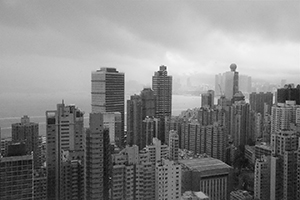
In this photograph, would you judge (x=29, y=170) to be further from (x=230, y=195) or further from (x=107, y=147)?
(x=230, y=195)

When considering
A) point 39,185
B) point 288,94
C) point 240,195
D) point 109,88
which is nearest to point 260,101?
point 288,94

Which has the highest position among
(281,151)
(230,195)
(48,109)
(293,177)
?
(48,109)

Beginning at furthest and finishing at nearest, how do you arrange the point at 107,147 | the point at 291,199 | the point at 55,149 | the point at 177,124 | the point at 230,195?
the point at 177,124 → the point at 230,195 → the point at 291,199 → the point at 55,149 → the point at 107,147

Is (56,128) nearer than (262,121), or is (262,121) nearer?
(56,128)

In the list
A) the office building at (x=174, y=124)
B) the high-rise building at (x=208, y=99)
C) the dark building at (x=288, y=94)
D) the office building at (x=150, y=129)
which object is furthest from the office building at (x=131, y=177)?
the dark building at (x=288, y=94)

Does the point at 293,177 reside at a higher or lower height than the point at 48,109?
lower

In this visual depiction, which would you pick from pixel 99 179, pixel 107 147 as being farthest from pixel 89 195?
pixel 107 147
